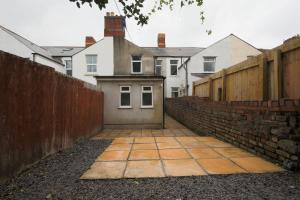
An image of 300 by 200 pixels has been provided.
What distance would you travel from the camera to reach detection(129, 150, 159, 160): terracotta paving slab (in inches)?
185

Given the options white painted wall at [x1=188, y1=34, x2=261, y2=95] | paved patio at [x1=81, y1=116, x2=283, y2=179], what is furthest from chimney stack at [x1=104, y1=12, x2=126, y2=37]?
paved patio at [x1=81, y1=116, x2=283, y2=179]

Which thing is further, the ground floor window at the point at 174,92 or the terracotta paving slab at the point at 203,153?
the ground floor window at the point at 174,92

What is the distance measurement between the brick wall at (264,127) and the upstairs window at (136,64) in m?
11.2

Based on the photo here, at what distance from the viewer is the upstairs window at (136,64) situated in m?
17.6

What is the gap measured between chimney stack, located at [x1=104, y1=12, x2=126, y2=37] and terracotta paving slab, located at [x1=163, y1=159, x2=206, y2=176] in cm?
1527

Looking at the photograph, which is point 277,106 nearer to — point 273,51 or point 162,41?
point 273,51

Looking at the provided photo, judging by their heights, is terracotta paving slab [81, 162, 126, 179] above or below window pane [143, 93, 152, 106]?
below

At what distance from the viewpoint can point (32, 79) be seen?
401cm

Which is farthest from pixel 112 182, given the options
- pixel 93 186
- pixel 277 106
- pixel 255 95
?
pixel 255 95

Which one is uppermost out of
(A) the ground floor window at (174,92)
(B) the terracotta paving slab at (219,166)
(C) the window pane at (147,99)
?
(A) the ground floor window at (174,92)

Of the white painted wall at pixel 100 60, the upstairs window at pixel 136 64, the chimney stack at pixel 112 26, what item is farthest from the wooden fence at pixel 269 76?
the white painted wall at pixel 100 60

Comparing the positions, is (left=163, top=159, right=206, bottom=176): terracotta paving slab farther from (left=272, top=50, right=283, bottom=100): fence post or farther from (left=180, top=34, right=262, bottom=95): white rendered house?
(left=180, top=34, right=262, bottom=95): white rendered house

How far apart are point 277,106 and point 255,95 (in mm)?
1205

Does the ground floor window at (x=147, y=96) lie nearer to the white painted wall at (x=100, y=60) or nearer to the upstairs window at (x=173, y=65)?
the white painted wall at (x=100, y=60)
